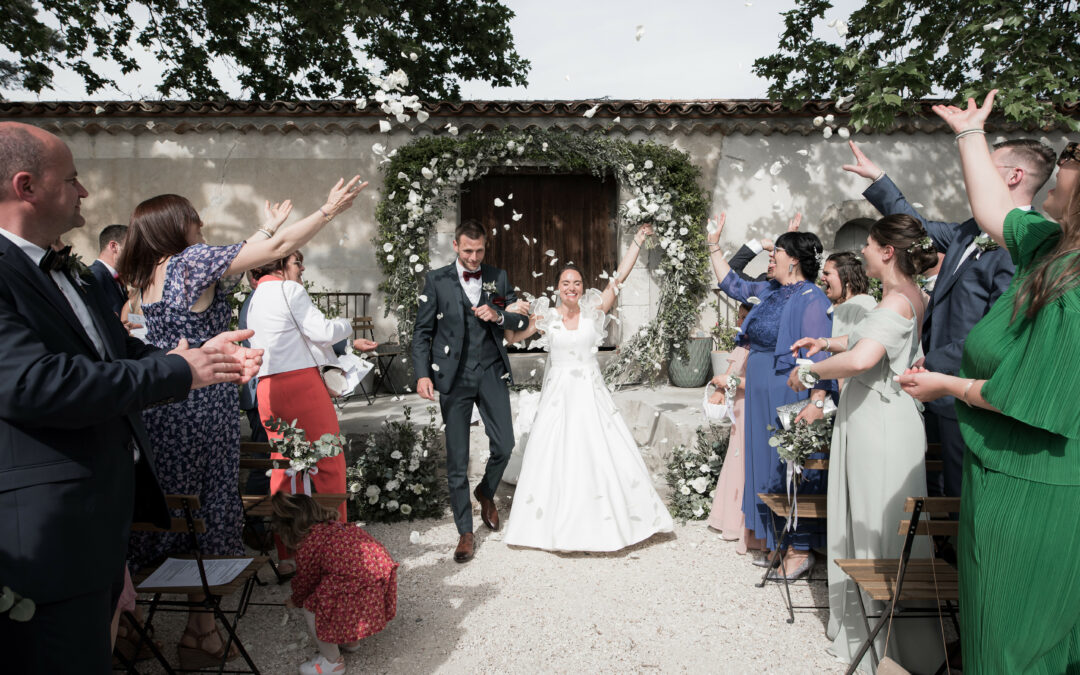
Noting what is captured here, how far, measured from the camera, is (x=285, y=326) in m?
4.21

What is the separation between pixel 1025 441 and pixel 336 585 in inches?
110

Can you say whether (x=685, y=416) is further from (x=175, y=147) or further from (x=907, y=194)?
(x=175, y=147)

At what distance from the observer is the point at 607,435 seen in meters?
4.98

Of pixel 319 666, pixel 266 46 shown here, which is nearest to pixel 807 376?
pixel 319 666

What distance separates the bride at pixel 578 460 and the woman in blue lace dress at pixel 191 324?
7.02 feet

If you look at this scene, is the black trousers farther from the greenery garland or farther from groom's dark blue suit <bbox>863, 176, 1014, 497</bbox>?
the greenery garland

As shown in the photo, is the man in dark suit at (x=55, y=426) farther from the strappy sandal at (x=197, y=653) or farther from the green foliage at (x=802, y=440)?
the green foliage at (x=802, y=440)

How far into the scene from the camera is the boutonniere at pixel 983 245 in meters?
3.12

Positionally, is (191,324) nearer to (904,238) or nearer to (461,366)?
(461,366)

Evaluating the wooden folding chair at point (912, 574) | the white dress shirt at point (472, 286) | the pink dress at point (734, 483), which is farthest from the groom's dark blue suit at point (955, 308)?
the white dress shirt at point (472, 286)

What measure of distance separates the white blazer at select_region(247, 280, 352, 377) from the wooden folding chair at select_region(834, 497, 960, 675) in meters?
3.22

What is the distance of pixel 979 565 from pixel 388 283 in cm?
758

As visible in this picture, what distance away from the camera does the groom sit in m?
4.89

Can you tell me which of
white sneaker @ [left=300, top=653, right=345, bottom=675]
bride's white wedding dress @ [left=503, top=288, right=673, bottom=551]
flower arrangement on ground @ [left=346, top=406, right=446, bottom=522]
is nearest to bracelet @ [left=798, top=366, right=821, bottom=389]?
bride's white wedding dress @ [left=503, top=288, right=673, bottom=551]
